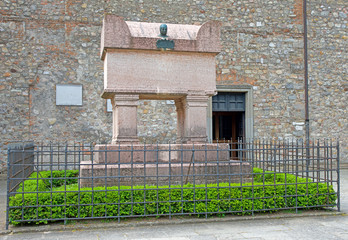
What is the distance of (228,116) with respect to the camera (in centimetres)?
1305

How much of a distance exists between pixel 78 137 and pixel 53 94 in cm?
146

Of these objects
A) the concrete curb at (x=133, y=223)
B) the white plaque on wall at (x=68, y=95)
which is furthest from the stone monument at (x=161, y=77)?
the white plaque on wall at (x=68, y=95)

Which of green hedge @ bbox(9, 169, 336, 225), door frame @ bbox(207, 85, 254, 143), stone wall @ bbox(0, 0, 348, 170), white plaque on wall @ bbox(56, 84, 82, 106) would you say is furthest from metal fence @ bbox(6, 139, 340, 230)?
door frame @ bbox(207, 85, 254, 143)

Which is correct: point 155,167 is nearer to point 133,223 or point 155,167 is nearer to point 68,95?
point 133,223

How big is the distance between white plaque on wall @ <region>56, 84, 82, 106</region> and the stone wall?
5.0 inches

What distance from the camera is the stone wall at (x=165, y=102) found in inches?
416

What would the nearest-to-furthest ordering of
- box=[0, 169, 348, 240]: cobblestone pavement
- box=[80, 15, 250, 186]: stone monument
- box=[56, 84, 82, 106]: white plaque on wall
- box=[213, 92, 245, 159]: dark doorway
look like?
box=[0, 169, 348, 240]: cobblestone pavement → box=[80, 15, 250, 186]: stone monument → box=[56, 84, 82, 106]: white plaque on wall → box=[213, 92, 245, 159]: dark doorway

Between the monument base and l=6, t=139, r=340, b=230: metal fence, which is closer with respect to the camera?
l=6, t=139, r=340, b=230: metal fence

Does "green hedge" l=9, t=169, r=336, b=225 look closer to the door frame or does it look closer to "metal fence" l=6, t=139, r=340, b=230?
"metal fence" l=6, t=139, r=340, b=230

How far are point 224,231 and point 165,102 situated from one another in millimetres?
7432

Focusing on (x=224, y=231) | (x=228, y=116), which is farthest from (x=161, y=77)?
(x=228, y=116)

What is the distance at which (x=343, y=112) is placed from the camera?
1266 centimetres

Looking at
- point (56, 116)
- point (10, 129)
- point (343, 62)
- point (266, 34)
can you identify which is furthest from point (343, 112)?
point (10, 129)

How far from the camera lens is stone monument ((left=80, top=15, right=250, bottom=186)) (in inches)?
227
